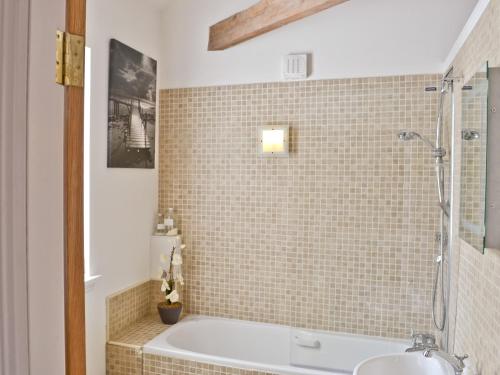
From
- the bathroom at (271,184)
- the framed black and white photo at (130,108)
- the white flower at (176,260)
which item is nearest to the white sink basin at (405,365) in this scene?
the bathroom at (271,184)

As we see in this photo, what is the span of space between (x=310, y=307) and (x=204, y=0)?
8.12ft

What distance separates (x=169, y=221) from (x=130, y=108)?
92 centimetres

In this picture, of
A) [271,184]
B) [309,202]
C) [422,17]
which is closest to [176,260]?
[271,184]

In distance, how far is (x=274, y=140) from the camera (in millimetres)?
3191

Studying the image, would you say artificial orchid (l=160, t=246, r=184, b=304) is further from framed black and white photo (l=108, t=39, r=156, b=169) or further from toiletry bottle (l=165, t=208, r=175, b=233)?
framed black and white photo (l=108, t=39, r=156, b=169)

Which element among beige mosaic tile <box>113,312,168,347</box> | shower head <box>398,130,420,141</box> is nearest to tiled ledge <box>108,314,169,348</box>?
beige mosaic tile <box>113,312,168,347</box>

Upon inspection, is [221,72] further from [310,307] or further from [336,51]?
[310,307]

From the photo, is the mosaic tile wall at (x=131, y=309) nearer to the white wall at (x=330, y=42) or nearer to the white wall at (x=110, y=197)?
the white wall at (x=110, y=197)

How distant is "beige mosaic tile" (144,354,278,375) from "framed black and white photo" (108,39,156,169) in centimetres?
131

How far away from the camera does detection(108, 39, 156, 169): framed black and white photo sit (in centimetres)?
296

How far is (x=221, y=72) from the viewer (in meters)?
3.38

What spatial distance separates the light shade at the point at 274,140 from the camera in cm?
317

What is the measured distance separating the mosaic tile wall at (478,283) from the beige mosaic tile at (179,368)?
121 cm

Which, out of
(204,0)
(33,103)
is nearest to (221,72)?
(204,0)
